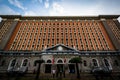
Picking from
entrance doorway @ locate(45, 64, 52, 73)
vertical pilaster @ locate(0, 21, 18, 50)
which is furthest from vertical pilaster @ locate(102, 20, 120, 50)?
vertical pilaster @ locate(0, 21, 18, 50)

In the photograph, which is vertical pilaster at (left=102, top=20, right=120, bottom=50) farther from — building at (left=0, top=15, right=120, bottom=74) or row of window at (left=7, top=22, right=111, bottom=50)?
row of window at (left=7, top=22, right=111, bottom=50)

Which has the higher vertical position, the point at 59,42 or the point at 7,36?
the point at 7,36

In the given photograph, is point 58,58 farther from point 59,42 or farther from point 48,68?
point 59,42

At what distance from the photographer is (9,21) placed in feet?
144

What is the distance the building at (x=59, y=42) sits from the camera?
27.8m

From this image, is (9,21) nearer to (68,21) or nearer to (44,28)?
(44,28)

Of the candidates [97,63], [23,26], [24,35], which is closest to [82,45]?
[97,63]

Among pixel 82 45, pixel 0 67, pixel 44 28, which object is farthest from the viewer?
pixel 44 28

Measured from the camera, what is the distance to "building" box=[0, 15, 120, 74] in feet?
91.1

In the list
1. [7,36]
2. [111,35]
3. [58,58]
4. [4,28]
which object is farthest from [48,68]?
[4,28]

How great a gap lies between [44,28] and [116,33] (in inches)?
1253

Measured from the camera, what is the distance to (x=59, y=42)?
36844 millimetres

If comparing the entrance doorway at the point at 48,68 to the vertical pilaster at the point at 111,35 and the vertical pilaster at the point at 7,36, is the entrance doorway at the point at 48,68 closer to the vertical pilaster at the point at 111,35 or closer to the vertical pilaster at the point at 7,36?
the vertical pilaster at the point at 7,36

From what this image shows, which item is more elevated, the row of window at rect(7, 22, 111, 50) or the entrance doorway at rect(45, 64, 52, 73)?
the row of window at rect(7, 22, 111, 50)
